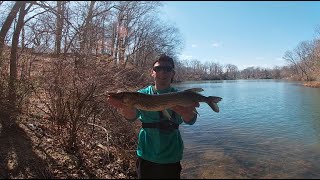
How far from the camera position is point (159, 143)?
376 centimetres

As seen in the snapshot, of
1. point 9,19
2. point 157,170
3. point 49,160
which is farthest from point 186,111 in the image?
point 9,19

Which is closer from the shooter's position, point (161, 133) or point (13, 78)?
point (161, 133)

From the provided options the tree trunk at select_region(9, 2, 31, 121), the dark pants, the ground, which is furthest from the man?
the tree trunk at select_region(9, 2, 31, 121)

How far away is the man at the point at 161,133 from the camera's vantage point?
3703 millimetres

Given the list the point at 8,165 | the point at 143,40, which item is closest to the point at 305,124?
the point at 8,165

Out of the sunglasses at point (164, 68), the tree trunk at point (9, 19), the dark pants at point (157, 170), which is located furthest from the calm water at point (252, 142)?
the tree trunk at point (9, 19)

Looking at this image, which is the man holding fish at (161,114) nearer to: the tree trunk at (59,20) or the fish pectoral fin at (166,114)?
the fish pectoral fin at (166,114)

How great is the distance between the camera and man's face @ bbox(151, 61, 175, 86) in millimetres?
3799

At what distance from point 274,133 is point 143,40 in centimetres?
3365

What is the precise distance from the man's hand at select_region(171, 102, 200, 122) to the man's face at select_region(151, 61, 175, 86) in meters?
0.39

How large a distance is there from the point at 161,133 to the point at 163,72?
68 cm

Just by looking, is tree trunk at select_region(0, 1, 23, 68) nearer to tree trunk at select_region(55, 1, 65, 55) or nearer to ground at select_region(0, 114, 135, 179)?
tree trunk at select_region(55, 1, 65, 55)

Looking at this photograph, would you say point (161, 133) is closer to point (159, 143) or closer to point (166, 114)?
point (159, 143)

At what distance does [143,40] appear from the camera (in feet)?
156
